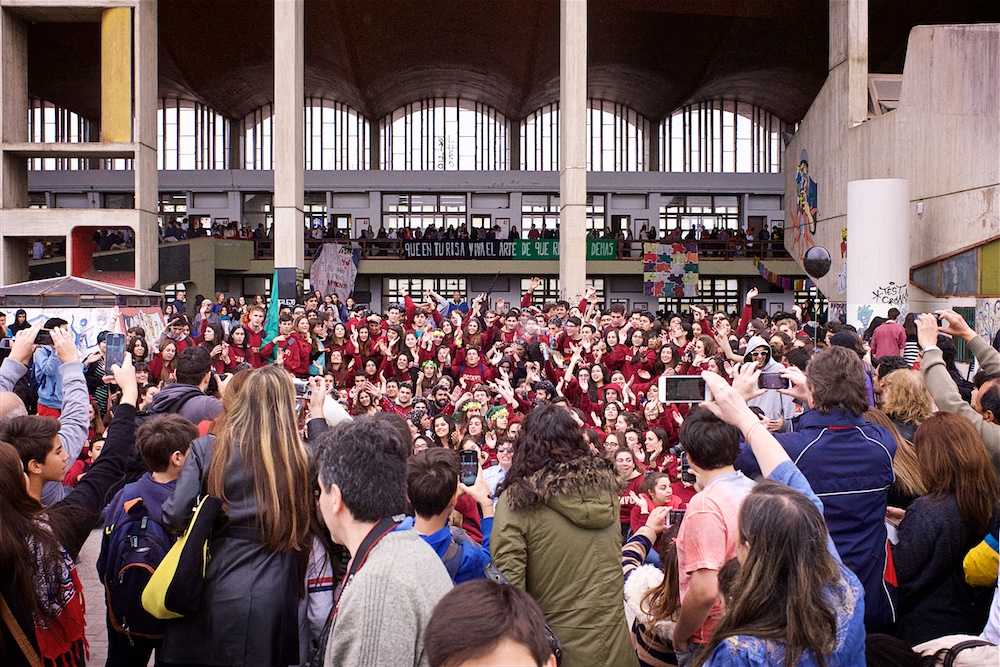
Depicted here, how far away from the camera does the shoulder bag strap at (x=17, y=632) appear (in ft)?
8.66

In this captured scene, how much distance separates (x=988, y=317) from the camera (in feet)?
48.7

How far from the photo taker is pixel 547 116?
3812cm

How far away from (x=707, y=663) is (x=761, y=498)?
0.42m

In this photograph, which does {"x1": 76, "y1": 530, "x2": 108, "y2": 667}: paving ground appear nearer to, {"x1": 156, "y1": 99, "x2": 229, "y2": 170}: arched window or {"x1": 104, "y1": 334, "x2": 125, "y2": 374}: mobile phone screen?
{"x1": 104, "y1": 334, "x2": 125, "y2": 374}: mobile phone screen

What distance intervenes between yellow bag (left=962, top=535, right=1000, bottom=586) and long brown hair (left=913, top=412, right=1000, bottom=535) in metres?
0.11

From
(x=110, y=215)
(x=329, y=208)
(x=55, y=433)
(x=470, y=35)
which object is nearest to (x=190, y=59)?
(x=329, y=208)

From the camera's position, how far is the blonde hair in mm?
4391

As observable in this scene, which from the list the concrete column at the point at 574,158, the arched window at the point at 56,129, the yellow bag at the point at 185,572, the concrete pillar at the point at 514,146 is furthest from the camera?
the concrete pillar at the point at 514,146

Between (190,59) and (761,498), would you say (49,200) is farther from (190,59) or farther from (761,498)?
(761,498)

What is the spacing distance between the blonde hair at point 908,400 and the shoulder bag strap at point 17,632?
12.6 feet

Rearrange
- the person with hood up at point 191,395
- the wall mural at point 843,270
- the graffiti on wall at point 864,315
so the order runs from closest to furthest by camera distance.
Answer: the person with hood up at point 191,395 < the graffiti on wall at point 864,315 < the wall mural at point 843,270

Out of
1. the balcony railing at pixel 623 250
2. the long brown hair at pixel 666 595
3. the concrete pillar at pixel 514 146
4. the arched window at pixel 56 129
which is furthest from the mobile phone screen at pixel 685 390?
the arched window at pixel 56 129

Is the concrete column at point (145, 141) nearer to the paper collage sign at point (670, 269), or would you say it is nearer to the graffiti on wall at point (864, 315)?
the paper collage sign at point (670, 269)

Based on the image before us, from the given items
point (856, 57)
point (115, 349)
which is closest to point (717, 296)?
point (856, 57)
